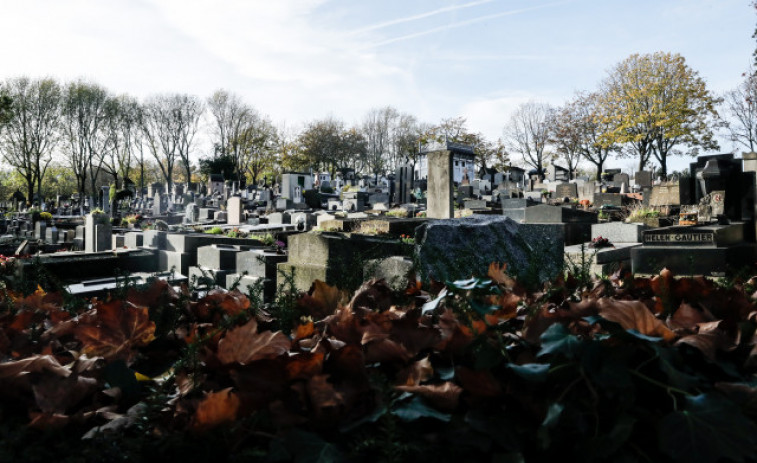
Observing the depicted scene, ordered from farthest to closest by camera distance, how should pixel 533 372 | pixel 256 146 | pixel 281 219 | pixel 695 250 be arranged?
1. pixel 256 146
2. pixel 281 219
3. pixel 695 250
4. pixel 533 372

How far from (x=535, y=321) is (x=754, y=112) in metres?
53.8

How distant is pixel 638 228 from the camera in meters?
13.6

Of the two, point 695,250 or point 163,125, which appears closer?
point 695,250

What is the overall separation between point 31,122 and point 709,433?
2261 inches

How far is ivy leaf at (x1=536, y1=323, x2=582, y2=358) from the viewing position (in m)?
0.90

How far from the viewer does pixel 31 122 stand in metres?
47.5

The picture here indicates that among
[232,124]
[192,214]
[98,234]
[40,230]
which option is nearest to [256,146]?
[232,124]

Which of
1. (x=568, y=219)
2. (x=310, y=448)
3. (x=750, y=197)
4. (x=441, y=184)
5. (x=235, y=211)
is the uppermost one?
(x=441, y=184)

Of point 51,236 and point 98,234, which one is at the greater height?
point 98,234

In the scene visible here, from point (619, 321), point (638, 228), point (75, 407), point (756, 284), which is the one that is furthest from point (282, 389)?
point (638, 228)

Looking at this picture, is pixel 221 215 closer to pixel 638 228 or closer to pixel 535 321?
pixel 638 228

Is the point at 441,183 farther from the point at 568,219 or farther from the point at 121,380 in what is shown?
the point at 121,380

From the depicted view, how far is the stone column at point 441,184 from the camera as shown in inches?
514

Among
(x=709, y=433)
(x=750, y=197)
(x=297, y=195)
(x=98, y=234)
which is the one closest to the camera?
(x=709, y=433)
